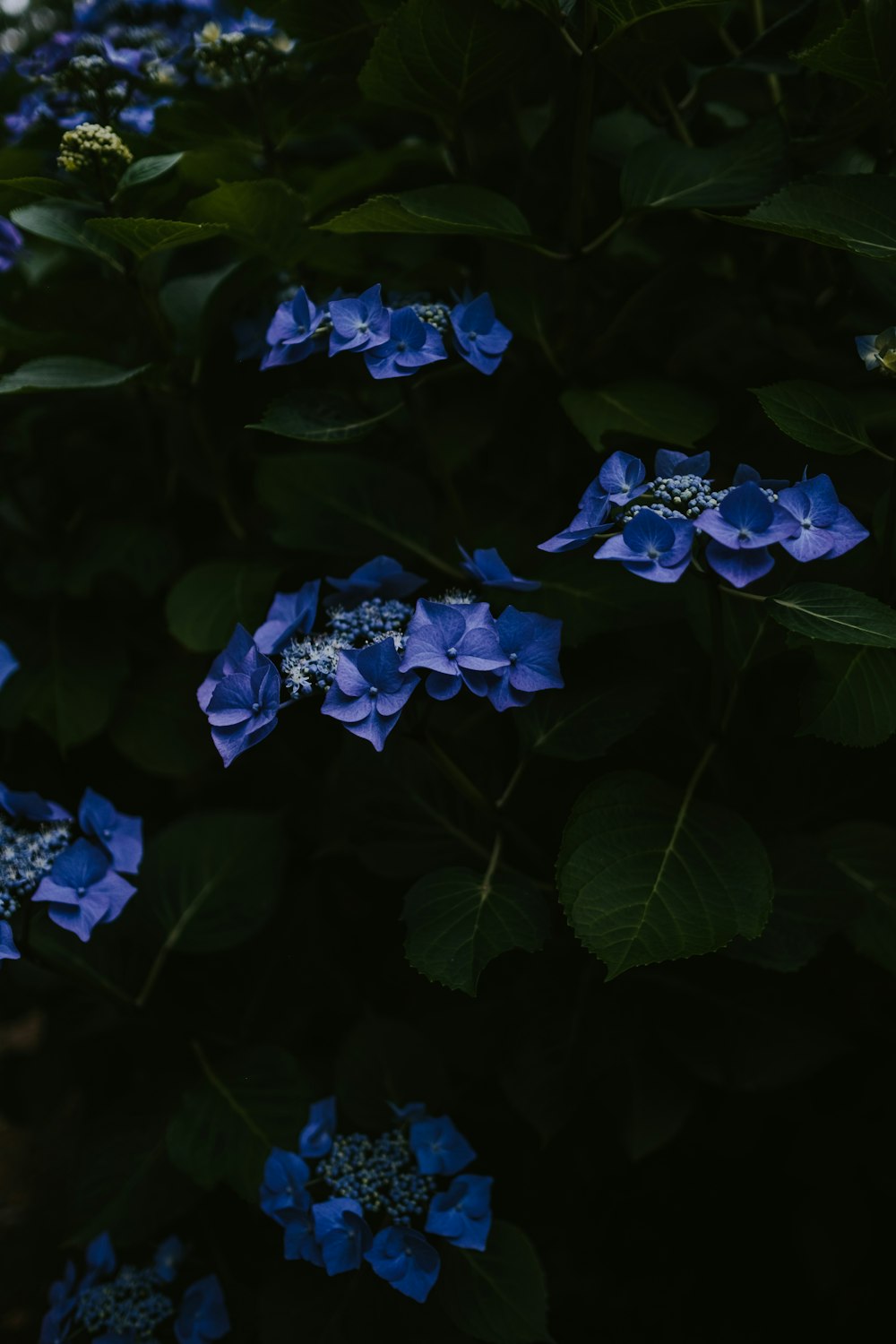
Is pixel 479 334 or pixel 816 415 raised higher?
pixel 479 334

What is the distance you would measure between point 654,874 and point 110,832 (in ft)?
2.16

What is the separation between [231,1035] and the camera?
65.9 inches

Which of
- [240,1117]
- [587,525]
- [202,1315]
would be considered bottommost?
[202,1315]

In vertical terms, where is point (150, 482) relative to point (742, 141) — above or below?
below

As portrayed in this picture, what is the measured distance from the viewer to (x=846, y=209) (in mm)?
1237

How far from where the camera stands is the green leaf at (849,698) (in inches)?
45.0

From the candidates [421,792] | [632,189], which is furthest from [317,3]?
[421,792]

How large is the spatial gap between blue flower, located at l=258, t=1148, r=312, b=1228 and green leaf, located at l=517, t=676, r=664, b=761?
568mm

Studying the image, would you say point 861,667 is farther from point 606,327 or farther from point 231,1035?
point 231,1035

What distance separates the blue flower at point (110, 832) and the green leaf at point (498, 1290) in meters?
0.60

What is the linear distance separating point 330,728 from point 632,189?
3.02ft

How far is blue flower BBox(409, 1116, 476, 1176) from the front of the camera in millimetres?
1353

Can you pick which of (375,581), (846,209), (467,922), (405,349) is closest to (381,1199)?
(467,922)

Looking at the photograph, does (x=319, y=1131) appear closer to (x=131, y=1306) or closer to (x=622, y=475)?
(x=131, y=1306)
